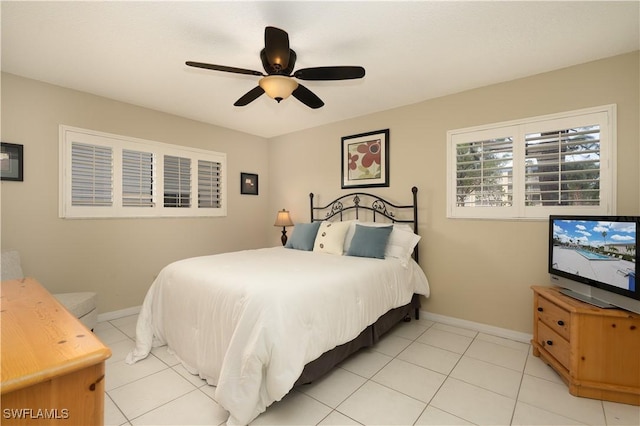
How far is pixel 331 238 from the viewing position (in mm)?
3346

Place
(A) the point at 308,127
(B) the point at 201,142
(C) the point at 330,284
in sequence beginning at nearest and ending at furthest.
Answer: (C) the point at 330,284 < (B) the point at 201,142 < (A) the point at 308,127

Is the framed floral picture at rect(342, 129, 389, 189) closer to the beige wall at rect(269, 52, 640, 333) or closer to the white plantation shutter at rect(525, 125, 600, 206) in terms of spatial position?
the beige wall at rect(269, 52, 640, 333)

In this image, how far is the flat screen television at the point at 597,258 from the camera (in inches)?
74.0

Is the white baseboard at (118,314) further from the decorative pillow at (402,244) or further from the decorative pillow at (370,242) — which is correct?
the decorative pillow at (402,244)

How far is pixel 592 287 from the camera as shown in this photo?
2.13 m

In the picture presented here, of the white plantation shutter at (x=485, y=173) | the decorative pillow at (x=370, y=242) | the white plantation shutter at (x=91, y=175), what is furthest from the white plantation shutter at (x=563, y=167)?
the white plantation shutter at (x=91, y=175)

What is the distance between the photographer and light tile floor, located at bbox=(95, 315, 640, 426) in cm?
176

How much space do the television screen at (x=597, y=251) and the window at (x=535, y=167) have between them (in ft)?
1.24

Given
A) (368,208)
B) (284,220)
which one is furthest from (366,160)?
(284,220)

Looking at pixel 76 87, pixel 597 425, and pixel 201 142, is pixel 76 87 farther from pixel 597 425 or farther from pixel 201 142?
pixel 597 425

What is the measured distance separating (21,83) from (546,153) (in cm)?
502

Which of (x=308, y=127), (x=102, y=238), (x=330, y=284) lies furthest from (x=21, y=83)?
(x=330, y=284)

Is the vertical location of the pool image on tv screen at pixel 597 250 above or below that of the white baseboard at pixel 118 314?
above

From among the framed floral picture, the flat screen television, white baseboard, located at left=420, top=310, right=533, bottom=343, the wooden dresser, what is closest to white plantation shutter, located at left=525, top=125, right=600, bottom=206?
the flat screen television
